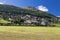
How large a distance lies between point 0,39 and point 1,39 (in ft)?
0.66

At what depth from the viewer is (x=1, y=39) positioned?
31.6 metres

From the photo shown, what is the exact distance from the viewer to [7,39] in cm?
3189

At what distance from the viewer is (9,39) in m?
31.9

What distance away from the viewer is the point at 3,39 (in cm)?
3166

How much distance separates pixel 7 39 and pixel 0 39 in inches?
55.0

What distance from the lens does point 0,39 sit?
103 feet

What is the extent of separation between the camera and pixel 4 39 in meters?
31.8

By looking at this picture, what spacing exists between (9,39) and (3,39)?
3.92ft

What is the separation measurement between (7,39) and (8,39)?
0.66 ft

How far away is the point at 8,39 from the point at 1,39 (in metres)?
1.40

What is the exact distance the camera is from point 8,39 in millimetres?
31906

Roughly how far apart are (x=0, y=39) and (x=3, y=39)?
1.95 ft

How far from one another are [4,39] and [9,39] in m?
1.00

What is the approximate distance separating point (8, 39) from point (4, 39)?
80cm
